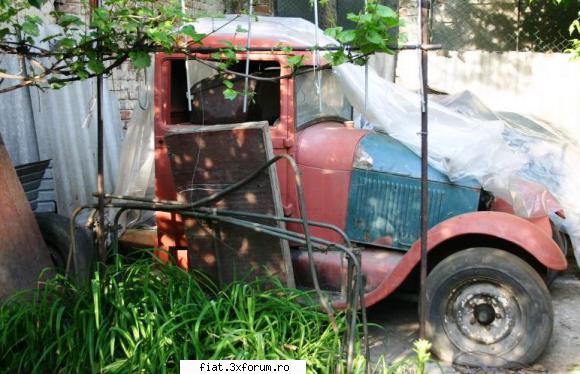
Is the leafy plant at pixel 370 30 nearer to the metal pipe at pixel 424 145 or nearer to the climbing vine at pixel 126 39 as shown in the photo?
the climbing vine at pixel 126 39

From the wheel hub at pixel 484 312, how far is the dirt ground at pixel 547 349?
21 cm

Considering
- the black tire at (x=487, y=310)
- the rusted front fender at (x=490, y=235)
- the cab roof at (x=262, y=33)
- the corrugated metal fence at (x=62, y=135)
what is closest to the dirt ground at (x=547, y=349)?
the black tire at (x=487, y=310)

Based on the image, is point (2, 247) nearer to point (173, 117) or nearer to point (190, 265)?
point (190, 265)

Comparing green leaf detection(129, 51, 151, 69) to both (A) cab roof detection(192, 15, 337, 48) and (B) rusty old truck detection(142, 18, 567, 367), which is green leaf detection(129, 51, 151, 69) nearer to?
(B) rusty old truck detection(142, 18, 567, 367)

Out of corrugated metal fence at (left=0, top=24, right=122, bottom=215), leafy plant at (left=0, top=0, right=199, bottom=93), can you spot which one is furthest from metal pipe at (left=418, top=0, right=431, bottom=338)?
corrugated metal fence at (left=0, top=24, right=122, bottom=215)

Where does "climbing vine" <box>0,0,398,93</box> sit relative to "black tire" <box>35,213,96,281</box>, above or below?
above

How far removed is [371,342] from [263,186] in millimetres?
1241

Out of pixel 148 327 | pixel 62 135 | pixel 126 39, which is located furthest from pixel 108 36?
pixel 62 135

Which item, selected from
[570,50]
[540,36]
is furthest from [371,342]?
[540,36]

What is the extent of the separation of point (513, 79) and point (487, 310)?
16.9 ft

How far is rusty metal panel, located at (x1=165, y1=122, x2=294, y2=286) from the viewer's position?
3.88 meters

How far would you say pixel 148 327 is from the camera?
10.6ft

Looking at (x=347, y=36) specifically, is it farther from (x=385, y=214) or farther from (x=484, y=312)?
(x=484, y=312)

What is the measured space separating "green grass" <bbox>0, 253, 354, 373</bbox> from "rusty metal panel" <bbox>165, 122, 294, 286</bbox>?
40 cm
